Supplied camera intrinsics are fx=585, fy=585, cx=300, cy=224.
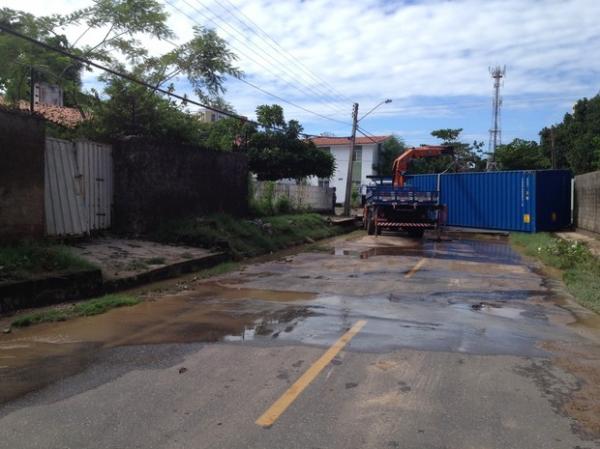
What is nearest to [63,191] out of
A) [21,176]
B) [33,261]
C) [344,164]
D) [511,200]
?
[21,176]

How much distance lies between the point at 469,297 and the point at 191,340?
517 centimetres

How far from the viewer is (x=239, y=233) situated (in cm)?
1755

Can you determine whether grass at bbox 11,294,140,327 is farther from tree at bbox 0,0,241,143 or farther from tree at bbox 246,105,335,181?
tree at bbox 246,105,335,181

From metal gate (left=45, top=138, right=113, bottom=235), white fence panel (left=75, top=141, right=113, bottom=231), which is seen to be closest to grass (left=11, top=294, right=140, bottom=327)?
metal gate (left=45, top=138, right=113, bottom=235)

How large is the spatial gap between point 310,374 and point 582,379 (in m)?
2.55

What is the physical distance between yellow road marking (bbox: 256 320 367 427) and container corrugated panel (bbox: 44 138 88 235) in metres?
7.93

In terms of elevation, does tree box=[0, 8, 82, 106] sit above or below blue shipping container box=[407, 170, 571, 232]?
above

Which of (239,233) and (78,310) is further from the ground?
(239,233)

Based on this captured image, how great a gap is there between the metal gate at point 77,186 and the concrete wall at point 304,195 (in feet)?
40.9

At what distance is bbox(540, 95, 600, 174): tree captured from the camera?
153 ft

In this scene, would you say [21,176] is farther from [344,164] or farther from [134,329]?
[344,164]

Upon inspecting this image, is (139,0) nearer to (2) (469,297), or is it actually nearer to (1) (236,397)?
(2) (469,297)

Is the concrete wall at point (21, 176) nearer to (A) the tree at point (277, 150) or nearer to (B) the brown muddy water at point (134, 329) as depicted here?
(B) the brown muddy water at point (134, 329)

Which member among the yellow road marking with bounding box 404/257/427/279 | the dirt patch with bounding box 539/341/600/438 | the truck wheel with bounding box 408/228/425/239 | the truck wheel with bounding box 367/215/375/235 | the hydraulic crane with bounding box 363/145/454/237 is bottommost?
the dirt patch with bounding box 539/341/600/438
